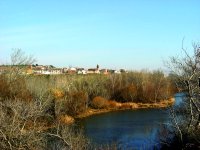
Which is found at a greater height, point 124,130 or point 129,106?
point 129,106

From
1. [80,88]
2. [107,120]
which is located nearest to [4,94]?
[107,120]

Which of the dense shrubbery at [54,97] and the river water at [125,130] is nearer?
the dense shrubbery at [54,97]

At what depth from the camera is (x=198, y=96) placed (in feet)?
54.7

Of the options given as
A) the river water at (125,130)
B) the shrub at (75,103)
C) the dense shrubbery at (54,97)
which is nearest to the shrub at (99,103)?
the dense shrubbery at (54,97)

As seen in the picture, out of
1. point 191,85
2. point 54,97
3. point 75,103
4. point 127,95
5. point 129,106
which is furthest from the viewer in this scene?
point 127,95

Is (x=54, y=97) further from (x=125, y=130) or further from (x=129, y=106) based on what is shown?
(x=129, y=106)

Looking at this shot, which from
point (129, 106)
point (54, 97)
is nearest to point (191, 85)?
point (54, 97)

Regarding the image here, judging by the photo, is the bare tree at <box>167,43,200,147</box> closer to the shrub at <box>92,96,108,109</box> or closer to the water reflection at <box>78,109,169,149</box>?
the water reflection at <box>78,109,169,149</box>

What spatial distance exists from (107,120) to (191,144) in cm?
2344

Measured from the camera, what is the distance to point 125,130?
102ft

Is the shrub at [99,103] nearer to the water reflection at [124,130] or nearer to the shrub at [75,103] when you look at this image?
the shrub at [75,103]

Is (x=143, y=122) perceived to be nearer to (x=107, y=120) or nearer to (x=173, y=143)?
(x=107, y=120)

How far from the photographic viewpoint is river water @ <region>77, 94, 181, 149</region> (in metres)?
24.4

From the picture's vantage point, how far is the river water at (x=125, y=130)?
24.4 m
